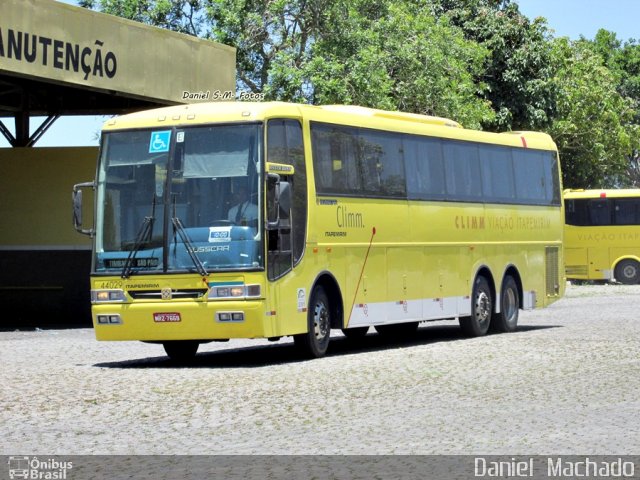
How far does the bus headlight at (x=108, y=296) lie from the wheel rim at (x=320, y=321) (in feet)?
8.46

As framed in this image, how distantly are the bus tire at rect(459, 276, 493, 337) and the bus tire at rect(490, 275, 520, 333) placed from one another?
21.8 inches

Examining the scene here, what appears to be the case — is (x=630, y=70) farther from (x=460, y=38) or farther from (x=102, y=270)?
(x=102, y=270)

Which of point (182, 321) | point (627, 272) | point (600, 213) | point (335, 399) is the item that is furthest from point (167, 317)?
point (600, 213)

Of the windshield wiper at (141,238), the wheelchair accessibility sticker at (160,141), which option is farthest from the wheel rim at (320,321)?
the wheelchair accessibility sticker at (160,141)

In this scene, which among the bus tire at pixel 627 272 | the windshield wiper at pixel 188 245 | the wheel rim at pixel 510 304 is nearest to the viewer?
the windshield wiper at pixel 188 245

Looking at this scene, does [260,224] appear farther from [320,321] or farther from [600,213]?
[600,213]

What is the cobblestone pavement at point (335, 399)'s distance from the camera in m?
10.6

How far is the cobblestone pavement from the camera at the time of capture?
10602 millimetres

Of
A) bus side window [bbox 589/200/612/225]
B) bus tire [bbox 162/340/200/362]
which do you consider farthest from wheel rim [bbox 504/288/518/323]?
bus side window [bbox 589/200/612/225]

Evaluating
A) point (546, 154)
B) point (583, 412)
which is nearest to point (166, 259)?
point (583, 412)

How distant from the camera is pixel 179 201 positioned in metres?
18.0

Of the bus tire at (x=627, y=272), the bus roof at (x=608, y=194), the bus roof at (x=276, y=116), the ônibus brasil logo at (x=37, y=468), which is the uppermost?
the bus roof at (x=608, y=194)

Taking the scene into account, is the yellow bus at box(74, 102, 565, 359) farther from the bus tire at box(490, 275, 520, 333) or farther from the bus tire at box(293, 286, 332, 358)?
the bus tire at box(490, 275, 520, 333)

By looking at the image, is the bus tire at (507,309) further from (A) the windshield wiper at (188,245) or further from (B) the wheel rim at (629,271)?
(B) the wheel rim at (629,271)
